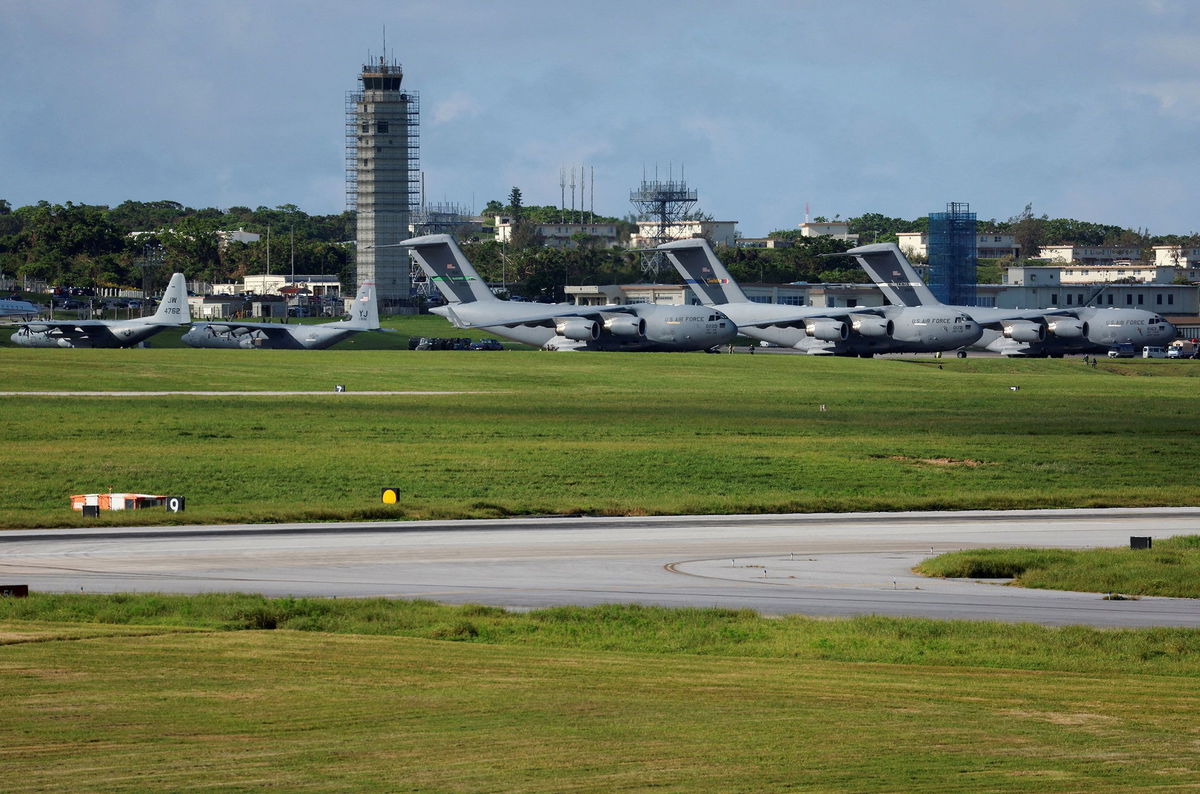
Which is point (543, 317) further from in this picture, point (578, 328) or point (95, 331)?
point (95, 331)

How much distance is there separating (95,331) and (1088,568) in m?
110

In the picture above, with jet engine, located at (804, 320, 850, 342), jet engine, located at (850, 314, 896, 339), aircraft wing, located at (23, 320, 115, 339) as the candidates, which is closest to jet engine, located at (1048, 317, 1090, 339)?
jet engine, located at (850, 314, 896, 339)

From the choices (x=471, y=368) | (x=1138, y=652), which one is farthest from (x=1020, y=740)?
(x=471, y=368)

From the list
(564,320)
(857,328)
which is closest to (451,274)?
(564,320)

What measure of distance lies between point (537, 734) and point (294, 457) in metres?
37.3

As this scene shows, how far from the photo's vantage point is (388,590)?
2652 centimetres

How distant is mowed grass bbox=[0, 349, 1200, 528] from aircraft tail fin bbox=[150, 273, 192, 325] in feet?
124

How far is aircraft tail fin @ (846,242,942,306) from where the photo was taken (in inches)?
5192

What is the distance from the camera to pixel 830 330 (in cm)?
12031

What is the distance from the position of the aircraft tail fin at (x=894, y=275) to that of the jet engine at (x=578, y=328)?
2701cm

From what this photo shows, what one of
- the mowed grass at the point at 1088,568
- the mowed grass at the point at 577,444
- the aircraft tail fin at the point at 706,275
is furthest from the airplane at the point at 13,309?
the mowed grass at the point at 1088,568

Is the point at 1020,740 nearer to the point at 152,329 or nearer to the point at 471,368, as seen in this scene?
the point at 471,368

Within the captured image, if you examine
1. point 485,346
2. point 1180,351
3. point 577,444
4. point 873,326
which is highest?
point 873,326

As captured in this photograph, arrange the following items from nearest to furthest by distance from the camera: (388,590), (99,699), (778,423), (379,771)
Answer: (379,771)
(99,699)
(388,590)
(778,423)
